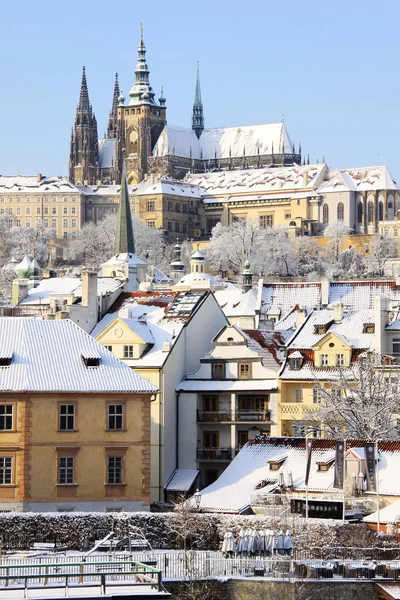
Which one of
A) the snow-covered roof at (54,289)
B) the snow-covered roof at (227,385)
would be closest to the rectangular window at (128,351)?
the snow-covered roof at (227,385)

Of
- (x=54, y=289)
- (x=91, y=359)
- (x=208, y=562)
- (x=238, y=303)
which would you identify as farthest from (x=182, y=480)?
(x=54, y=289)

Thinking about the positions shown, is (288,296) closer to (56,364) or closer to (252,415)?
(252,415)

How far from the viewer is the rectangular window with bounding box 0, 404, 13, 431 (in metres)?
57.9

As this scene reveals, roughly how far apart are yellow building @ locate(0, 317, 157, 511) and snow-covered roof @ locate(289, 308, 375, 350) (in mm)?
16350

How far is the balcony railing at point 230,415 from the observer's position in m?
72.9

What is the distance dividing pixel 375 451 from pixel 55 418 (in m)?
10.8

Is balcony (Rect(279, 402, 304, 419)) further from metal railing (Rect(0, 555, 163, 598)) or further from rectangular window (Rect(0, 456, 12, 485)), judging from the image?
metal railing (Rect(0, 555, 163, 598))

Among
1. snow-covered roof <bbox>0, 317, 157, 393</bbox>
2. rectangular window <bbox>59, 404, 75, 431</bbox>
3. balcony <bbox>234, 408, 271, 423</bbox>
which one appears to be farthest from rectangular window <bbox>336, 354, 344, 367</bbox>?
rectangular window <bbox>59, 404, 75, 431</bbox>

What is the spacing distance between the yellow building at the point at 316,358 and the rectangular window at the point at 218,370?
115 inches

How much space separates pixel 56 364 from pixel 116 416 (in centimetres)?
273

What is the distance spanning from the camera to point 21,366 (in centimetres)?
5897

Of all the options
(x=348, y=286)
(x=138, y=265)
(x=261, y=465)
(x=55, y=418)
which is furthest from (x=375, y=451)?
(x=138, y=265)

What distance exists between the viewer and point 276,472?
193 ft

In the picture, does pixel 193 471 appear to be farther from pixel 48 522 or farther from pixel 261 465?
pixel 48 522
